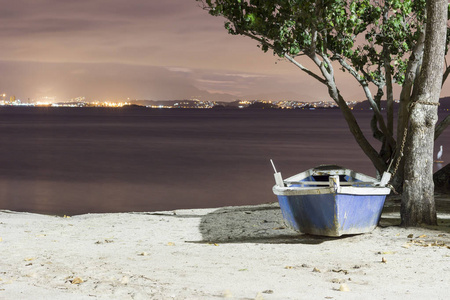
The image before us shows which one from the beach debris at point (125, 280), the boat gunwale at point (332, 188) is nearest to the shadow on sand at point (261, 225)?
the boat gunwale at point (332, 188)

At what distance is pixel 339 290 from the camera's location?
7.16m

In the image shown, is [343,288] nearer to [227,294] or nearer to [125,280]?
[227,294]

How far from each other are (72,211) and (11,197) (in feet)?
16.3

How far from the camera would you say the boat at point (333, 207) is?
10.1 m

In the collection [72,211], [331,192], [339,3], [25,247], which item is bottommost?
[72,211]

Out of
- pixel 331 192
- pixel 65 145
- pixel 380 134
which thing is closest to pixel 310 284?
pixel 331 192

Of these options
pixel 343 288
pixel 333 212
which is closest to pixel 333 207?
pixel 333 212

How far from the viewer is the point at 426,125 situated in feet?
38.2

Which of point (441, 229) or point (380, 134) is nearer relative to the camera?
point (441, 229)

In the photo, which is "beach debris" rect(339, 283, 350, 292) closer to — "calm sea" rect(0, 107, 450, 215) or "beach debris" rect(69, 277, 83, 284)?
"beach debris" rect(69, 277, 83, 284)

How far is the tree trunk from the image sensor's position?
11516 mm

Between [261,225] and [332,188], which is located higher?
[332,188]

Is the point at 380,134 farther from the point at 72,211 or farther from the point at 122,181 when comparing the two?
the point at 122,181

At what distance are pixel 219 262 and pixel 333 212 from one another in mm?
2292
